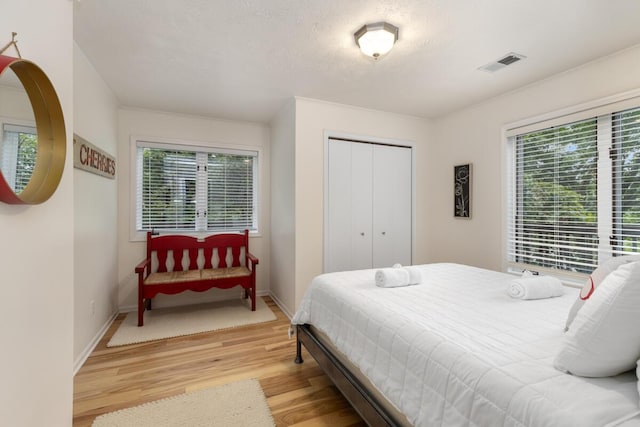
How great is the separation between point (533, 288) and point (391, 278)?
850 mm

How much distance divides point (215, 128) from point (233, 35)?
2020 mm

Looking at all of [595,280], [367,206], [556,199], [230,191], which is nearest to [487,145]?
[556,199]

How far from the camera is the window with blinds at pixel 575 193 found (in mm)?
2215

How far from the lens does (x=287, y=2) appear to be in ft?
5.62

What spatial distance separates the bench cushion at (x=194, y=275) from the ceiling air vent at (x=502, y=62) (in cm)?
320

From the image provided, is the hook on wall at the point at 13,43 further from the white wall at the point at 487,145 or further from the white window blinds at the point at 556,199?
the white window blinds at the point at 556,199

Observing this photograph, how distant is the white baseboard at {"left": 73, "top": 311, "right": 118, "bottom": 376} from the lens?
2.25m

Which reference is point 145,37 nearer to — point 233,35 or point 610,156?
point 233,35

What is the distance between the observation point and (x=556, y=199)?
265cm

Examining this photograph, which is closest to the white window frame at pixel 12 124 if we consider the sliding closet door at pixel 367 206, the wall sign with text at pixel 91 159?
the wall sign with text at pixel 91 159

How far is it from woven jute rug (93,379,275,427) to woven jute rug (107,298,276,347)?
3.57 feet

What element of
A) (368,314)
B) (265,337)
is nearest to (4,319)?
(368,314)

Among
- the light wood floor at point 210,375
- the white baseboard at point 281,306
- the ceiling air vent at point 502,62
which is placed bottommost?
the light wood floor at point 210,375

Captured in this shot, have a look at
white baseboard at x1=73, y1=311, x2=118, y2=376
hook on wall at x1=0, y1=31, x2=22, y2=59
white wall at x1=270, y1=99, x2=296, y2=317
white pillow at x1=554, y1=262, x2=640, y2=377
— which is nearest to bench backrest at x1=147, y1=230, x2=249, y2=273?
white wall at x1=270, y1=99, x2=296, y2=317
